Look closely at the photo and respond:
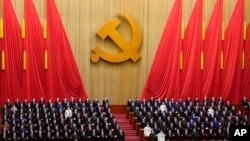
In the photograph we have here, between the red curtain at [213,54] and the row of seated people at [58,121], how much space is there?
2289mm

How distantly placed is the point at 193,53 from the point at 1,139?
441 cm

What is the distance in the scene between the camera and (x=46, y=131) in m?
7.20

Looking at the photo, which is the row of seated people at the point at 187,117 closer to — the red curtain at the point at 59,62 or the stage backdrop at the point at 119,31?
the stage backdrop at the point at 119,31

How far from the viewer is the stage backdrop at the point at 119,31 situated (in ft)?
30.5

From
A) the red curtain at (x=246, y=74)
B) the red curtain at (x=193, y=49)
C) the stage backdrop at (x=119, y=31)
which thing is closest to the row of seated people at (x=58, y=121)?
the stage backdrop at (x=119, y=31)

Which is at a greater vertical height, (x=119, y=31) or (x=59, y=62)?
(x=119, y=31)

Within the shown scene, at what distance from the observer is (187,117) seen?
27.0 ft

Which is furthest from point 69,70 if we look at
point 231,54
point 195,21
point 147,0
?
point 231,54

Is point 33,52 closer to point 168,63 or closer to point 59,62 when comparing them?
point 59,62

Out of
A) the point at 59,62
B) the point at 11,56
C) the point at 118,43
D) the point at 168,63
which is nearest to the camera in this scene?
the point at 11,56

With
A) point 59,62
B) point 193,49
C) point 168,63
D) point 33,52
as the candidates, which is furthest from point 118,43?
point 33,52

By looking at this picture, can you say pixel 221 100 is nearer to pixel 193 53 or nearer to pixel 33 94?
pixel 193 53

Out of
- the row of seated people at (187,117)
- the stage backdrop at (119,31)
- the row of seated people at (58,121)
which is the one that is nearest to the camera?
the row of seated people at (58,121)

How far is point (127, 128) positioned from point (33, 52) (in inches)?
93.6
